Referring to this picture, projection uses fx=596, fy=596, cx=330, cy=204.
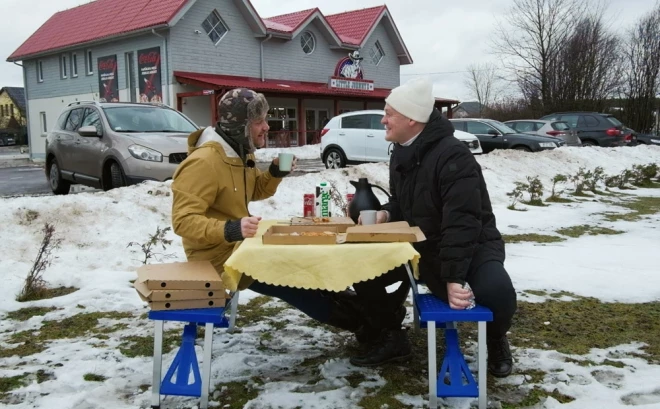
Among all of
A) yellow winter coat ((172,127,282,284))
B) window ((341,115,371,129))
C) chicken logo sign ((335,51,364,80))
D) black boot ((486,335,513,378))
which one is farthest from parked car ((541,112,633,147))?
yellow winter coat ((172,127,282,284))

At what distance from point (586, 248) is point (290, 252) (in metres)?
5.47

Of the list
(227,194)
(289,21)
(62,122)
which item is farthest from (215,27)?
(227,194)

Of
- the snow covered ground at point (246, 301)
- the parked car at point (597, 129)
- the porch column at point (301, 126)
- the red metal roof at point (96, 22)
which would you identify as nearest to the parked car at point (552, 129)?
the parked car at point (597, 129)

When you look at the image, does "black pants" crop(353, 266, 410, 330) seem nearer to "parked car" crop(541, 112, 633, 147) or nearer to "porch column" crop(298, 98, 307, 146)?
"parked car" crop(541, 112, 633, 147)

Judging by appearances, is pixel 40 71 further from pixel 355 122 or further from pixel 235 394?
pixel 235 394

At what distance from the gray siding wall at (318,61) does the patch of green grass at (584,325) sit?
24391mm

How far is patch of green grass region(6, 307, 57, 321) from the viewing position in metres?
4.56

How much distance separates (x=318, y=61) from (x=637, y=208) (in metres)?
21.4

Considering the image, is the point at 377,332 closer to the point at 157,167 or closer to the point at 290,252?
the point at 290,252

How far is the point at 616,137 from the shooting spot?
21625mm

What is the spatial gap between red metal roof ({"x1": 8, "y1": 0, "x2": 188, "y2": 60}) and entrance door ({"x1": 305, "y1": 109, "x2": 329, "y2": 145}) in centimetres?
908

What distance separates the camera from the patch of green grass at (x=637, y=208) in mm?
9961

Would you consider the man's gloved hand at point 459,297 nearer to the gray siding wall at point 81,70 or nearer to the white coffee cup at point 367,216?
the white coffee cup at point 367,216

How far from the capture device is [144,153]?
30.1 ft
